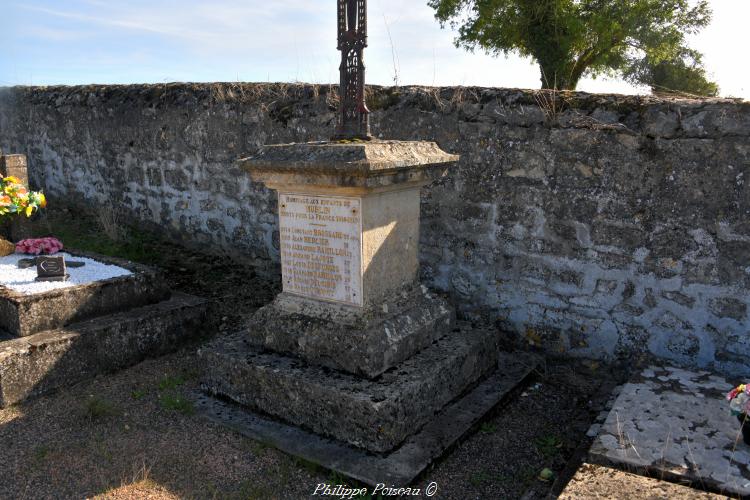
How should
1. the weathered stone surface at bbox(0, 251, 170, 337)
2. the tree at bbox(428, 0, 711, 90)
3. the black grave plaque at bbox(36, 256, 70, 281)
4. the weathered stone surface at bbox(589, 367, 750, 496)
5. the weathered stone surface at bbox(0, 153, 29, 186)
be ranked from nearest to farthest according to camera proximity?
the weathered stone surface at bbox(589, 367, 750, 496), the weathered stone surface at bbox(0, 251, 170, 337), the black grave plaque at bbox(36, 256, 70, 281), the weathered stone surface at bbox(0, 153, 29, 186), the tree at bbox(428, 0, 711, 90)

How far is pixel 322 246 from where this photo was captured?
369 centimetres

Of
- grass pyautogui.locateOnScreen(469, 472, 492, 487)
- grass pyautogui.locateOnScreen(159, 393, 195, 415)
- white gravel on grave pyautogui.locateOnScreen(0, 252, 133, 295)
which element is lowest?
grass pyautogui.locateOnScreen(469, 472, 492, 487)

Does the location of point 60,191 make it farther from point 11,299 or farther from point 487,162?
point 487,162

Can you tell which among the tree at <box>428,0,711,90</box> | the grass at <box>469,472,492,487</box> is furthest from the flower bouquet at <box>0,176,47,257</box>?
the tree at <box>428,0,711,90</box>

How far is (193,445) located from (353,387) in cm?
99

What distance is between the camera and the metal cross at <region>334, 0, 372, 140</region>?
3.59m

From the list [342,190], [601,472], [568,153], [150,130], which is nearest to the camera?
[601,472]

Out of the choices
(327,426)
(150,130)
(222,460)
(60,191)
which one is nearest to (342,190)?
(327,426)

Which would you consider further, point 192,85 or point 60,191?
point 60,191

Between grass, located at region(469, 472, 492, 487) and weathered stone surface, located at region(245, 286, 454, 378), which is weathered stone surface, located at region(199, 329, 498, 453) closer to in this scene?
weathered stone surface, located at region(245, 286, 454, 378)

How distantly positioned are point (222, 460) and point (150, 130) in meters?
5.00

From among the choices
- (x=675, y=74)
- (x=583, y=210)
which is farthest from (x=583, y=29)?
(x=583, y=210)

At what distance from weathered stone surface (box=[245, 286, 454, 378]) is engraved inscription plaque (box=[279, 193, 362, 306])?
0.32 ft

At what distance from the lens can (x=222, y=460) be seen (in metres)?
3.24
